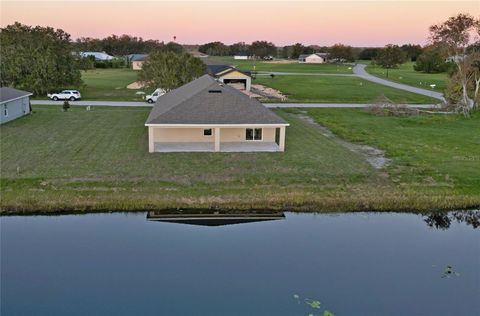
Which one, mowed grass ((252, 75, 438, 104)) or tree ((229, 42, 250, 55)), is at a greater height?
tree ((229, 42, 250, 55))

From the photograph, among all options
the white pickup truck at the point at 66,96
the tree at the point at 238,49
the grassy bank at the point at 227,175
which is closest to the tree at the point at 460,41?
the grassy bank at the point at 227,175

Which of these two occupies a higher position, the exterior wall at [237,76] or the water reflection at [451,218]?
the exterior wall at [237,76]

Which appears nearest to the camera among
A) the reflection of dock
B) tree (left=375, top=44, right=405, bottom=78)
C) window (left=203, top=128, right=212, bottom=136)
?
the reflection of dock

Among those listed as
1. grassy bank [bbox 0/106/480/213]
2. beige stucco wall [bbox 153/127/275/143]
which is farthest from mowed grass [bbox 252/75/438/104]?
beige stucco wall [bbox 153/127/275/143]

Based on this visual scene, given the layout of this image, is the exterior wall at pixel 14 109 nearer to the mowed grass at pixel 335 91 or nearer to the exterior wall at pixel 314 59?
the mowed grass at pixel 335 91

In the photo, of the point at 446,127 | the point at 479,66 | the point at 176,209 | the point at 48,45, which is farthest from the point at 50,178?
the point at 479,66

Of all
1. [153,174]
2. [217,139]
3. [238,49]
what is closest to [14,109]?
[217,139]

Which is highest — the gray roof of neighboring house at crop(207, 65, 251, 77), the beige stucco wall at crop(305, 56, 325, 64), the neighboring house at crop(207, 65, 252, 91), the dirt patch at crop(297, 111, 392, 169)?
the beige stucco wall at crop(305, 56, 325, 64)

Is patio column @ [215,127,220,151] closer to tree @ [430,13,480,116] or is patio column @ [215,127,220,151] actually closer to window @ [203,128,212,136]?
A: window @ [203,128,212,136]
